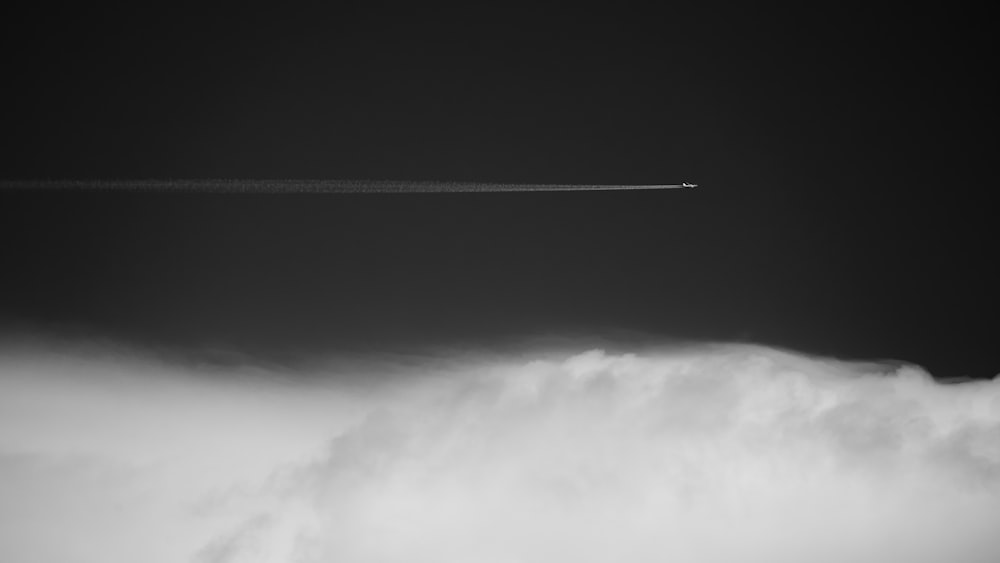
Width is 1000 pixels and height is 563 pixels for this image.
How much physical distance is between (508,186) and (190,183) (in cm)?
Result: 1950

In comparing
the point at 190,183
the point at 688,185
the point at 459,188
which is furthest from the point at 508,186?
the point at 190,183

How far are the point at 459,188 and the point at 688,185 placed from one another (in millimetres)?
14005

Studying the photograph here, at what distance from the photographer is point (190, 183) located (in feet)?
115

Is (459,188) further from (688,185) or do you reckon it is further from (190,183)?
(190,183)

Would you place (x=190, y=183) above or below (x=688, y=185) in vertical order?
above

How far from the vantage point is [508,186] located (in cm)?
3369

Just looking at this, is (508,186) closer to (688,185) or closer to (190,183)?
(688,185)

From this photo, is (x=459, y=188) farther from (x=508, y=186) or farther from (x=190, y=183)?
(x=190, y=183)

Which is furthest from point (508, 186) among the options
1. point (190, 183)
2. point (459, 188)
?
point (190, 183)

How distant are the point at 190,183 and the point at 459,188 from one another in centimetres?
1661

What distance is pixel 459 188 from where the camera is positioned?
33875mm

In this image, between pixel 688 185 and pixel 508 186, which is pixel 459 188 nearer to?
pixel 508 186

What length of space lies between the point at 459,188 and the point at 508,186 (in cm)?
290

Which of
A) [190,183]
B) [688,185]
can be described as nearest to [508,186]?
[688,185]
